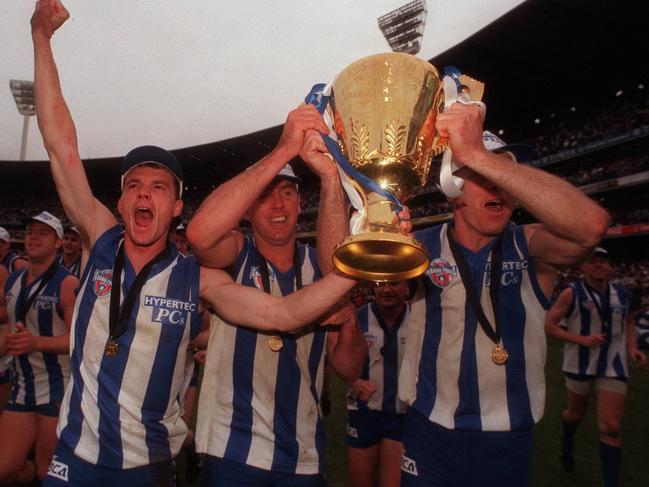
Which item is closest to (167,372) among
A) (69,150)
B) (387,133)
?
(69,150)

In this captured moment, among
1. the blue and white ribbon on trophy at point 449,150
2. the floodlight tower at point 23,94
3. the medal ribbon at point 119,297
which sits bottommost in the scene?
the medal ribbon at point 119,297

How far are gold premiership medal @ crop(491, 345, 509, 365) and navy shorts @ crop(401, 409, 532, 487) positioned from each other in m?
0.32

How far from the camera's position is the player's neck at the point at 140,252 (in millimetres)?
2436

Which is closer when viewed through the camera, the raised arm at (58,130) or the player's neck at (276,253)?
the raised arm at (58,130)

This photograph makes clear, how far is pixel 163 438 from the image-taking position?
2.22 metres

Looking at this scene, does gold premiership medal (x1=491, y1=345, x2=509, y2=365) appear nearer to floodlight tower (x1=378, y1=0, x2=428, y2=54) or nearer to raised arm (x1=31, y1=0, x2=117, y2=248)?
raised arm (x1=31, y1=0, x2=117, y2=248)

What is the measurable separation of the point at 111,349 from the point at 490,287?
1.80 meters

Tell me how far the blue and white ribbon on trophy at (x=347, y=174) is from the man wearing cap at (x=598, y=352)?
12.6ft

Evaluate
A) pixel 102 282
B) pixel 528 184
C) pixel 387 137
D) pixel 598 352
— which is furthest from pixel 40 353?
pixel 598 352

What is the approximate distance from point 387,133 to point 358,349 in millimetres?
1163

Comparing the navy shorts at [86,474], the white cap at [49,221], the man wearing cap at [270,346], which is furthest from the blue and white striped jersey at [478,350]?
the white cap at [49,221]

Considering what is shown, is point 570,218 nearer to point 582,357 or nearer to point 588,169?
point 582,357

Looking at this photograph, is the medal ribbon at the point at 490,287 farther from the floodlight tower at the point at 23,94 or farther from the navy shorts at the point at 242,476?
the floodlight tower at the point at 23,94

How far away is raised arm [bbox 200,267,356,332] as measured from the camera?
202 cm
